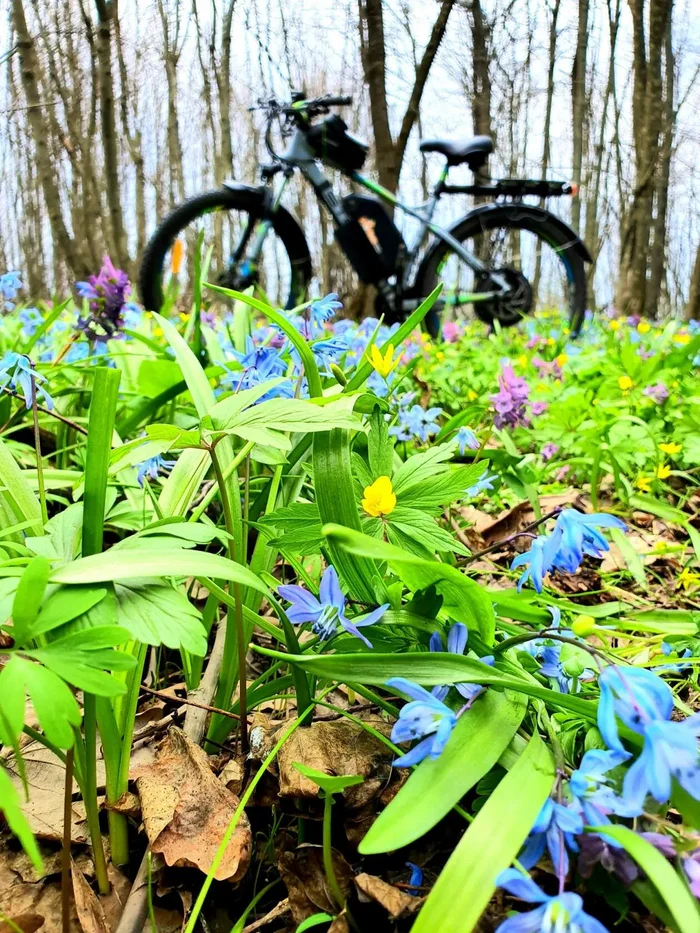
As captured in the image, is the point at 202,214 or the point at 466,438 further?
the point at 202,214

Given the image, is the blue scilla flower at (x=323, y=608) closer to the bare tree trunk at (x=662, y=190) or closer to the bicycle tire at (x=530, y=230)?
the bicycle tire at (x=530, y=230)

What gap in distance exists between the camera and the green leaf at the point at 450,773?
18.3 inches

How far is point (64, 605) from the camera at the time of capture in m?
0.49

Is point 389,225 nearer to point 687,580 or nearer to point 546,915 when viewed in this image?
point 687,580

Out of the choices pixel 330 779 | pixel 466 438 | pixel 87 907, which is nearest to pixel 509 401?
pixel 466 438

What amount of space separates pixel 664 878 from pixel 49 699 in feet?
1.38

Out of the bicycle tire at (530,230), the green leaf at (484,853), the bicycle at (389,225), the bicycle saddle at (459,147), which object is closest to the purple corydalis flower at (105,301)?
the green leaf at (484,853)

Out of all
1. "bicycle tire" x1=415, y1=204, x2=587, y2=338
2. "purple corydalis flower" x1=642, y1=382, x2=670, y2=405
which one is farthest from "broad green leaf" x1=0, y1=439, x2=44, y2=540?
"bicycle tire" x1=415, y1=204, x2=587, y2=338

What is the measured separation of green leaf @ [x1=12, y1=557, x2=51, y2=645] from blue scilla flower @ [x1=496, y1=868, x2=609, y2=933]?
0.37m

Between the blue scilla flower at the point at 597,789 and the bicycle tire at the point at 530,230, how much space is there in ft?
14.4

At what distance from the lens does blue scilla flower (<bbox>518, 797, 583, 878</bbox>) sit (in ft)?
1.52

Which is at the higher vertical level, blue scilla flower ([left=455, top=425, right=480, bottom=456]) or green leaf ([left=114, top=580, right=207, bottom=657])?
green leaf ([left=114, top=580, right=207, bottom=657])

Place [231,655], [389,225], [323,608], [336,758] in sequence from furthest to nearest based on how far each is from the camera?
[389,225] → [231,655] → [336,758] → [323,608]

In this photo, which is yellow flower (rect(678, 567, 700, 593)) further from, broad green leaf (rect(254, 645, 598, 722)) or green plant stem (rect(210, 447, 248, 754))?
green plant stem (rect(210, 447, 248, 754))
